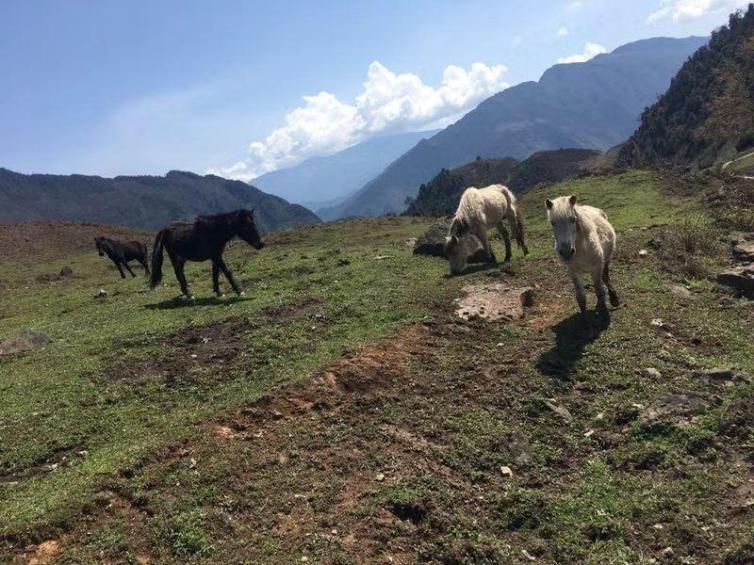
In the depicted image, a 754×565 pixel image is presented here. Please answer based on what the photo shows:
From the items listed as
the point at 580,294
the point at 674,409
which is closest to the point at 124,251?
the point at 580,294

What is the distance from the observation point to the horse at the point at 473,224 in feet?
54.6

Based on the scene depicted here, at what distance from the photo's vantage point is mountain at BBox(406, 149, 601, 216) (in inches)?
4646

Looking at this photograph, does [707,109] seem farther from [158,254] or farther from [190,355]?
[190,355]

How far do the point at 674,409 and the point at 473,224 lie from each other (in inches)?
375

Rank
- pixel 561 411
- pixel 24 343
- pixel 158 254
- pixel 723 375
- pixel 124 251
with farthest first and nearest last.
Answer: pixel 124 251, pixel 158 254, pixel 24 343, pixel 723 375, pixel 561 411

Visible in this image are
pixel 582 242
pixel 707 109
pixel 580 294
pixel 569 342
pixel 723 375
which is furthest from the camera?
pixel 707 109

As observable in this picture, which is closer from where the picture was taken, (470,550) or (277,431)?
(470,550)

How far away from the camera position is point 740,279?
13.4 metres

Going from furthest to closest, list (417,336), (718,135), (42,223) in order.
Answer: (718,135)
(42,223)
(417,336)

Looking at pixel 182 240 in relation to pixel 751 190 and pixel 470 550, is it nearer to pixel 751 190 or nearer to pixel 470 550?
pixel 470 550

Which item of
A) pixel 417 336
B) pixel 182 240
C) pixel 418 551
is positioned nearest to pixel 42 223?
pixel 182 240

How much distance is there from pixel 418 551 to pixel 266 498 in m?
1.94

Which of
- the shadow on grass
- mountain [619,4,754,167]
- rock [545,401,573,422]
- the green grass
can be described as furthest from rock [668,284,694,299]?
mountain [619,4,754,167]

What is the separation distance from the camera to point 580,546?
626 cm
